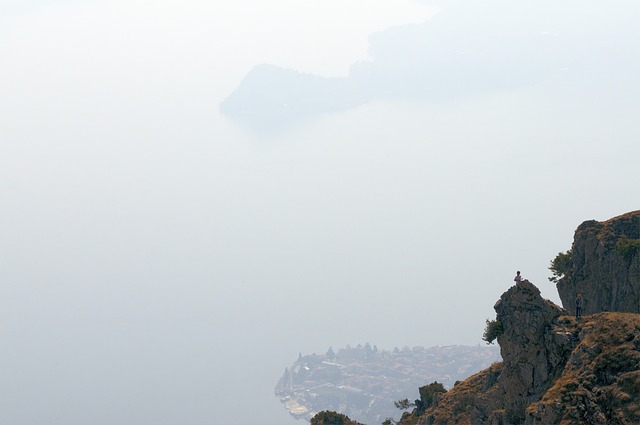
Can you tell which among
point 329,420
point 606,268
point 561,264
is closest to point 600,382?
point 606,268

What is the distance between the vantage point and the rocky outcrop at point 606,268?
58.7 meters

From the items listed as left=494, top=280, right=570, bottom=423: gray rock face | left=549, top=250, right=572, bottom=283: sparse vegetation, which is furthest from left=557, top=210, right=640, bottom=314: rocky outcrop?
left=494, top=280, right=570, bottom=423: gray rock face

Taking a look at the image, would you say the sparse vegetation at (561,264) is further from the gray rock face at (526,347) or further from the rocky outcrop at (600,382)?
the rocky outcrop at (600,382)

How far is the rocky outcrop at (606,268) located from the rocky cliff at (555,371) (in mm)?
10423

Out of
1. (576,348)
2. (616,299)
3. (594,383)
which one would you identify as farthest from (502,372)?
(616,299)

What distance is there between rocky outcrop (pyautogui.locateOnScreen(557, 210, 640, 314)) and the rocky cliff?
34.2 feet

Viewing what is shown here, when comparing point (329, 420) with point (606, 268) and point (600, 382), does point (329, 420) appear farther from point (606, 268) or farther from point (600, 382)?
point (600, 382)

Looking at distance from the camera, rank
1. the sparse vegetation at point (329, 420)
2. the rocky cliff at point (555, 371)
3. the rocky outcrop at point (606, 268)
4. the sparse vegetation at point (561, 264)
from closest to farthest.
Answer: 1. the rocky cliff at point (555, 371)
2. the rocky outcrop at point (606, 268)
3. the sparse vegetation at point (561, 264)
4. the sparse vegetation at point (329, 420)

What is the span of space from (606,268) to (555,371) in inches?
714

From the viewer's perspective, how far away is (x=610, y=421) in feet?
121

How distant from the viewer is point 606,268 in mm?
61000

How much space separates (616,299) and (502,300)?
13850 millimetres

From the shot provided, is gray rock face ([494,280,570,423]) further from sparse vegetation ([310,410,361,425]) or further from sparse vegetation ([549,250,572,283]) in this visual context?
sparse vegetation ([310,410,361,425])

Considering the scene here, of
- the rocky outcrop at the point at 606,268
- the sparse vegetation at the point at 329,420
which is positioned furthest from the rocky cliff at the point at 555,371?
the sparse vegetation at the point at 329,420
